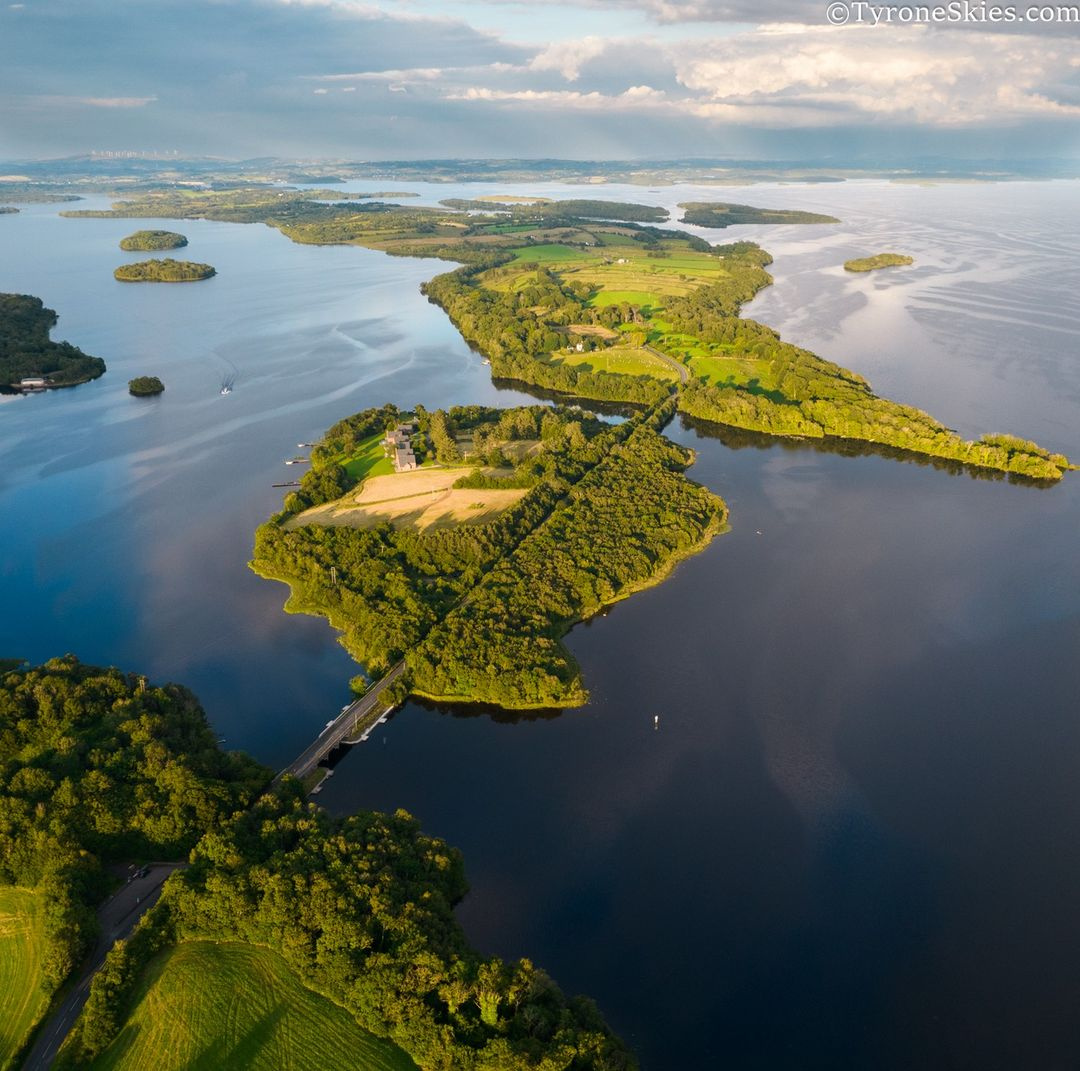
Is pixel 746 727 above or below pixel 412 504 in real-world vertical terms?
below

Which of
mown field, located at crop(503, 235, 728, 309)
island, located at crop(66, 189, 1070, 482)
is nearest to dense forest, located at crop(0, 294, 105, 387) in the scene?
island, located at crop(66, 189, 1070, 482)

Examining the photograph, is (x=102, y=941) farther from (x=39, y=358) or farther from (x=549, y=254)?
(x=549, y=254)

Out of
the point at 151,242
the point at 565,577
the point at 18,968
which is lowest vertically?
the point at 18,968

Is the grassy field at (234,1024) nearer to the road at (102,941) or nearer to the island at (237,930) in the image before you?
the island at (237,930)

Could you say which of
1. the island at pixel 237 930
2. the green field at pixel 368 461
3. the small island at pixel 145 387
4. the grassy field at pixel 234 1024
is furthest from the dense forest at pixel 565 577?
the small island at pixel 145 387

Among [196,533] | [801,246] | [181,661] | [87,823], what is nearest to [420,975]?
[87,823]

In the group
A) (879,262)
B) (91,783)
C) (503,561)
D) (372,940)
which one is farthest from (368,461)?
(879,262)

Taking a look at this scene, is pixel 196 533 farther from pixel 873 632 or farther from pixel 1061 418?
pixel 1061 418
